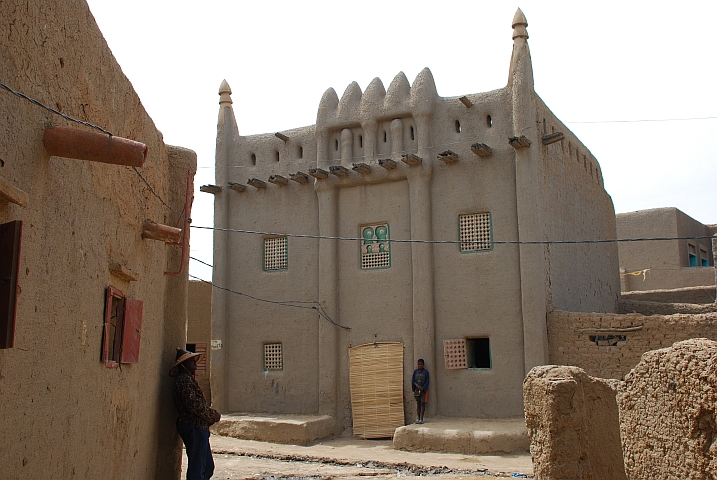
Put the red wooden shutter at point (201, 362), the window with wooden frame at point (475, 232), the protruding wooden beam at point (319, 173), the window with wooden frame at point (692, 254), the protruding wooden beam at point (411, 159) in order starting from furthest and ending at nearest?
1. the window with wooden frame at point (692, 254)
2. the red wooden shutter at point (201, 362)
3. the protruding wooden beam at point (319, 173)
4. the protruding wooden beam at point (411, 159)
5. the window with wooden frame at point (475, 232)

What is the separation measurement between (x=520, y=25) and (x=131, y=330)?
1138 centimetres

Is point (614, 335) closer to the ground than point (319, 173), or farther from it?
closer to the ground

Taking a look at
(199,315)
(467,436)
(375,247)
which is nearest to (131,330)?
(467,436)

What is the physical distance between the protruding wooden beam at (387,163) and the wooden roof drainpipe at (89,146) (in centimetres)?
1099

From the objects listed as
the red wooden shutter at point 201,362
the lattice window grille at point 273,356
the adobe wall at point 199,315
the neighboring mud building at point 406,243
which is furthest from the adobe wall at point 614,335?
the adobe wall at point 199,315

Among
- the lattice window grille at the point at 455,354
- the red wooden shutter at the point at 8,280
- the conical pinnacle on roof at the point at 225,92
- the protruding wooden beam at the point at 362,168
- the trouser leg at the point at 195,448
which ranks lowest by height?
the trouser leg at the point at 195,448

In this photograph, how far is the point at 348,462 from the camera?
1233 centimetres

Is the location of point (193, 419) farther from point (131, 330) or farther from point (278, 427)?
point (278, 427)

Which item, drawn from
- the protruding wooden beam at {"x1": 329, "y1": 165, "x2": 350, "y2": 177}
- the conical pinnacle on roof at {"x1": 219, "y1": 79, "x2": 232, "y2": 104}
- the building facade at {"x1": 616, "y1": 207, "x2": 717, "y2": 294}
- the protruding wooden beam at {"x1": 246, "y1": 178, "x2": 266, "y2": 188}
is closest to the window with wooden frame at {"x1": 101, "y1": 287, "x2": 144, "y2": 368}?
the protruding wooden beam at {"x1": 329, "y1": 165, "x2": 350, "y2": 177}

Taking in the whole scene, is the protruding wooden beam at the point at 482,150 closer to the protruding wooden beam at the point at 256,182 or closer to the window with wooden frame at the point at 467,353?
the window with wooden frame at the point at 467,353

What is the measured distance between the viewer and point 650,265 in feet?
84.5

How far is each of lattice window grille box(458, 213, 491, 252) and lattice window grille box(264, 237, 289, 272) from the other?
422cm

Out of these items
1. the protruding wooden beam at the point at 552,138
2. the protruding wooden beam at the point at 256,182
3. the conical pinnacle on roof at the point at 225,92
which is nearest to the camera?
the protruding wooden beam at the point at 552,138

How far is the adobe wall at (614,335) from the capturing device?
12719mm
